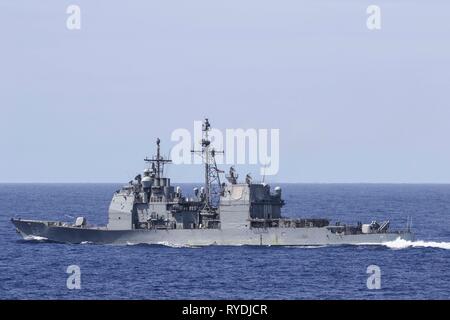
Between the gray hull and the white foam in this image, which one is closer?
the gray hull

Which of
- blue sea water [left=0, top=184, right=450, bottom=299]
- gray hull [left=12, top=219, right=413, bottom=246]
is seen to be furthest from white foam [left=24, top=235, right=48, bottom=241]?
gray hull [left=12, top=219, right=413, bottom=246]

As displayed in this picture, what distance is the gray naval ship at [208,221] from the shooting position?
7500 centimetres

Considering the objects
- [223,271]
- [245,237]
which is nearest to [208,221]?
[245,237]

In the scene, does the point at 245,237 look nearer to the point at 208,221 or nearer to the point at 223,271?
the point at 208,221

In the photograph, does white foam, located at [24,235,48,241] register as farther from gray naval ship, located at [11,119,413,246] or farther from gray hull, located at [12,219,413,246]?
gray hull, located at [12,219,413,246]

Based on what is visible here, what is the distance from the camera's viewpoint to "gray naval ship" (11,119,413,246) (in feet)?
246

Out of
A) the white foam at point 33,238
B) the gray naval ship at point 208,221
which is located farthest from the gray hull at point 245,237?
the white foam at point 33,238

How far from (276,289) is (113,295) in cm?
902

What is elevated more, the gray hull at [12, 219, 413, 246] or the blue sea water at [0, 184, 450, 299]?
the gray hull at [12, 219, 413, 246]

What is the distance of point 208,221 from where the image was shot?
252 feet

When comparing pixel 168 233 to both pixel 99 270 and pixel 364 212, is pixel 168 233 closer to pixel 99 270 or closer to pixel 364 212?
pixel 99 270

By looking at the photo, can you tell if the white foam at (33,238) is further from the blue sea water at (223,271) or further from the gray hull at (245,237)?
the gray hull at (245,237)
